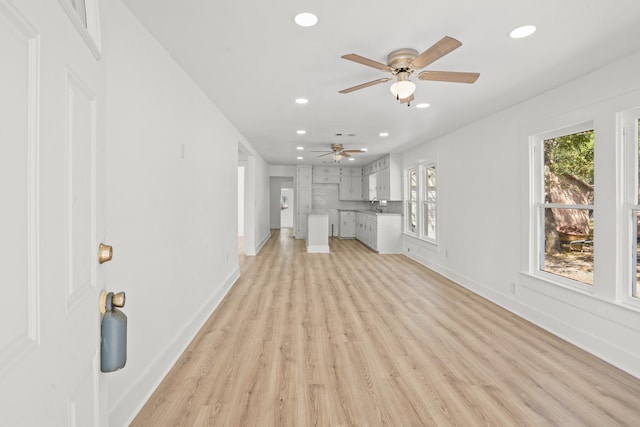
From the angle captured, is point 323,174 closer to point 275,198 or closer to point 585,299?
point 275,198

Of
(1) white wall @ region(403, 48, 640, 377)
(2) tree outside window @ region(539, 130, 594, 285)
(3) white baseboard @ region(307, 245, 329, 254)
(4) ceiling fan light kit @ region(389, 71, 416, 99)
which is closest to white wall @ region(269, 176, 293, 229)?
(3) white baseboard @ region(307, 245, 329, 254)

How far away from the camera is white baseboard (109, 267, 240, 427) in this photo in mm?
1815

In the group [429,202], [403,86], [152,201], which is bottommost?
[152,201]

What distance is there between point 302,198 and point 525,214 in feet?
24.3

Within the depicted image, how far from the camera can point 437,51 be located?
2123 millimetres

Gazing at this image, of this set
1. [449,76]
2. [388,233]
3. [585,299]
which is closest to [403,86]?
[449,76]

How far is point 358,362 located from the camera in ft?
8.46

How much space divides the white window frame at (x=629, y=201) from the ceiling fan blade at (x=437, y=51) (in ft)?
5.54

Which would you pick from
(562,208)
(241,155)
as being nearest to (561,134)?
(562,208)

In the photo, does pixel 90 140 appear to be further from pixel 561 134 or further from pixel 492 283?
pixel 492 283

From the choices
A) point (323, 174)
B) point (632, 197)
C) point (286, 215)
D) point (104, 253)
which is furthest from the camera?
point (286, 215)

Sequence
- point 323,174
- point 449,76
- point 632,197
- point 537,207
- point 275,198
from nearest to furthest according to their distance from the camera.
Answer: point 449,76
point 632,197
point 537,207
point 323,174
point 275,198

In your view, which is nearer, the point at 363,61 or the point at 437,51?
the point at 437,51

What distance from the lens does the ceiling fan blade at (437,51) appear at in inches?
76.9
